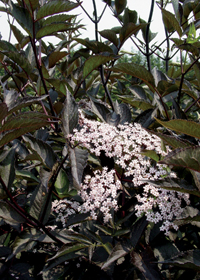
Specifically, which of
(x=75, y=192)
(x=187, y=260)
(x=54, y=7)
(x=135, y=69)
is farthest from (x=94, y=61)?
(x=187, y=260)

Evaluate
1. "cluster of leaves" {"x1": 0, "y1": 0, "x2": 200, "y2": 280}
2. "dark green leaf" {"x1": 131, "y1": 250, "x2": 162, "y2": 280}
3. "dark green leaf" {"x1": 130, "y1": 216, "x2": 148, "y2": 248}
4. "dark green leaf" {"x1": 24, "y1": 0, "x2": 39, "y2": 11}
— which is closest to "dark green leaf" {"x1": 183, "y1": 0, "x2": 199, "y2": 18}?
"cluster of leaves" {"x1": 0, "y1": 0, "x2": 200, "y2": 280}

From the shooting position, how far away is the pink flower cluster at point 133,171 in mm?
970

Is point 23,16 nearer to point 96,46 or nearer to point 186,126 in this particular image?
point 96,46

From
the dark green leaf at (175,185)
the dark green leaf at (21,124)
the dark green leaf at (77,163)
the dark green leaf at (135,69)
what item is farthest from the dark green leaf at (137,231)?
the dark green leaf at (135,69)

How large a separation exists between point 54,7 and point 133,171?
87 centimetres

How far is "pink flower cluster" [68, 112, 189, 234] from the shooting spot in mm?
970

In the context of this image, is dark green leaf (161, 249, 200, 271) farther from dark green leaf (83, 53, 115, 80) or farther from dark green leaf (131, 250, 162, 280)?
Answer: dark green leaf (83, 53, 115, 80)

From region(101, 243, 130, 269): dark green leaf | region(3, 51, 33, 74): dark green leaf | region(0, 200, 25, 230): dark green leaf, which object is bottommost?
region(101, 243, 130, 269): dark green leaf

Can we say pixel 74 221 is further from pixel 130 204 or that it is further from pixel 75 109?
pixel 75 109

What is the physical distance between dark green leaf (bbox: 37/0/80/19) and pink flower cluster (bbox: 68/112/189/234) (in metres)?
0.56

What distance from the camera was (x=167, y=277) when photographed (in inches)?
46.0

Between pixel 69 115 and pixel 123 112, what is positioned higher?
pixel 123 112

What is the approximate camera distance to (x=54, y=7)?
1205 mm

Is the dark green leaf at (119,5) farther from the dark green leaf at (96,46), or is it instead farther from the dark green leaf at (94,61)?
the dark green leaf at (94,61)
